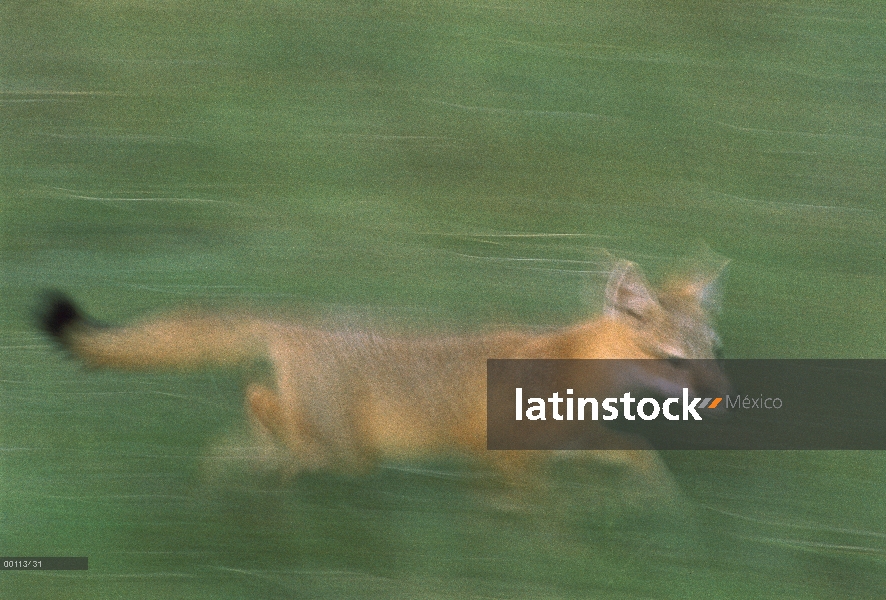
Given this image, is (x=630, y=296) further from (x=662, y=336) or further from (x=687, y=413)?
(x=687, y=413)

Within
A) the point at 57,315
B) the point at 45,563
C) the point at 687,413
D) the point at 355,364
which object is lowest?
the point at 45,563

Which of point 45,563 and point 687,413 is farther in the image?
point 45,563

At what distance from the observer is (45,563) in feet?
7.42

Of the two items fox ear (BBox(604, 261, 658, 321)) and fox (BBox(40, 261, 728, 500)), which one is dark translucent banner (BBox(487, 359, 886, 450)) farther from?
fox ear (BBox(604, 261, 658, 321))

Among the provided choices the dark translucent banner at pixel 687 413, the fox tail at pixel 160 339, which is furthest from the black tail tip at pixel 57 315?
the dark translucent banner at pixel 687 413

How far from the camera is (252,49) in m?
2.22

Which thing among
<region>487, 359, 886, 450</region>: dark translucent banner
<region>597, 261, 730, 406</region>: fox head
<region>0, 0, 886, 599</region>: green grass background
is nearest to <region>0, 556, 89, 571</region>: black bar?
<region>0, 0, 886, 599</region>: green grass background

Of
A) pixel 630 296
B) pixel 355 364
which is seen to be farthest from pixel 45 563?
pixel 630 296

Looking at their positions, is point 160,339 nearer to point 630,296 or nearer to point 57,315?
point 57,315

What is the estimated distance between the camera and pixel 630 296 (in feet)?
6.72

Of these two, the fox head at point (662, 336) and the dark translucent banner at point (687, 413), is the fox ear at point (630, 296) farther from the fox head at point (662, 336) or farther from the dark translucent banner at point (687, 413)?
the dark translucent banner at point (687, 413)

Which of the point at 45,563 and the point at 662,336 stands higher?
the point at 662,336

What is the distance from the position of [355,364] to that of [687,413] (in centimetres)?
104

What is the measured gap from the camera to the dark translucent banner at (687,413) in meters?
2.18
